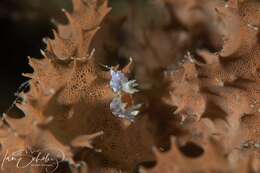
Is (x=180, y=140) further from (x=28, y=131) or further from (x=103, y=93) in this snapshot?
(x=28, y=131)

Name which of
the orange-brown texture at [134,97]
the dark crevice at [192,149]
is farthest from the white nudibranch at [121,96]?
the dark crevice at [192,149]

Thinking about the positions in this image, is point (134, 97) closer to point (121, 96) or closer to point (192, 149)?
point (121, 96)

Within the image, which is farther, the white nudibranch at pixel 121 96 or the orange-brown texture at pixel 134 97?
the white nudibranch at pixel 121 96

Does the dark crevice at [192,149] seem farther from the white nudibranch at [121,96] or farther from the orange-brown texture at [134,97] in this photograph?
the white nudibranch at [121,96]

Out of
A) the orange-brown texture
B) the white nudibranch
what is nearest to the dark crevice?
the orange-brown texture

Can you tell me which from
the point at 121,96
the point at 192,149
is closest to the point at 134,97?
the point at 121,96

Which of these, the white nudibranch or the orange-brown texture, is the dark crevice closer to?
the orange-brown texture

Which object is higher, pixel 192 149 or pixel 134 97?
pixel 134 97

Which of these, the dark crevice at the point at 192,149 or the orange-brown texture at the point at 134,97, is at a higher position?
the orange-brown texture at the point at 134,97

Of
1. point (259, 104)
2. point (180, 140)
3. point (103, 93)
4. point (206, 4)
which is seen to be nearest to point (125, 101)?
point (103, 93)

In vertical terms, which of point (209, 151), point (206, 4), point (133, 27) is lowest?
point (209, 151)

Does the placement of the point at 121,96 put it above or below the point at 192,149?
above
